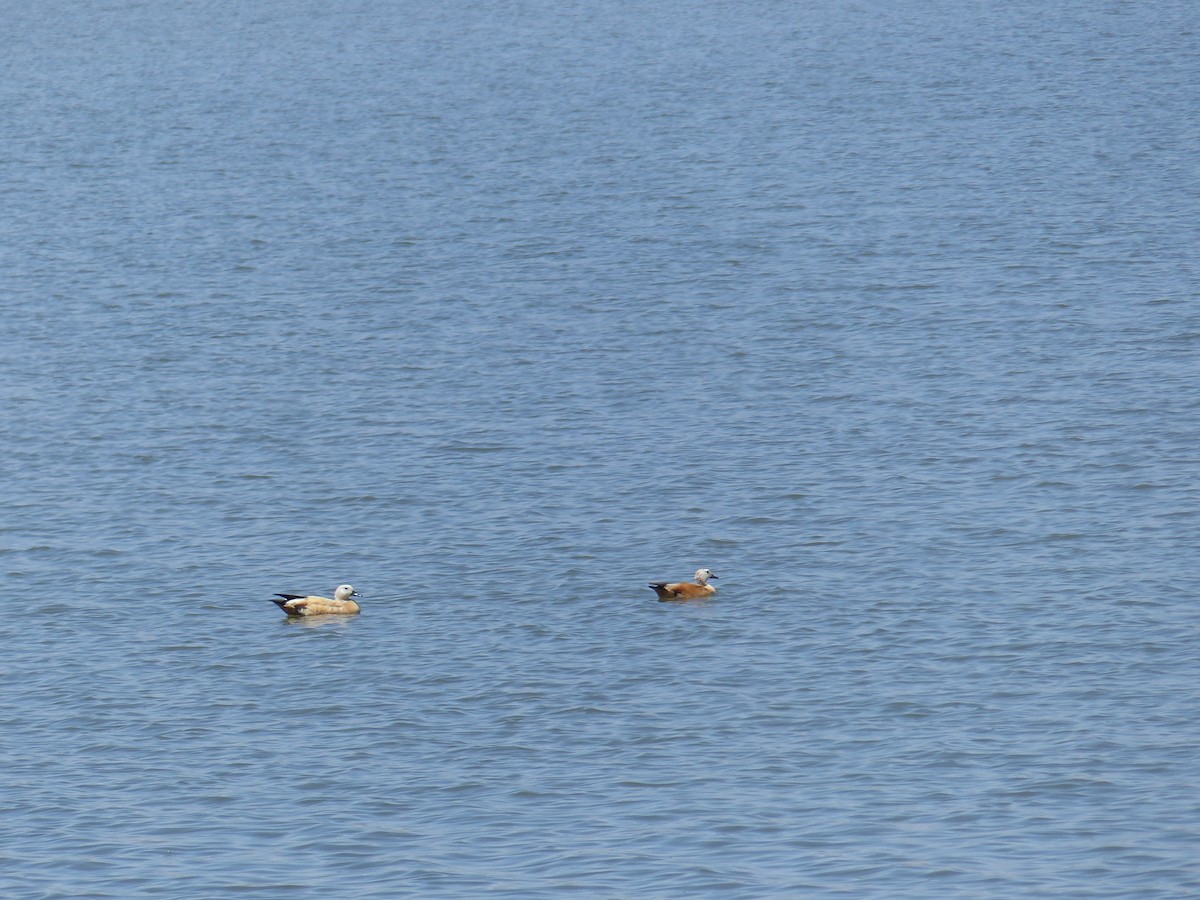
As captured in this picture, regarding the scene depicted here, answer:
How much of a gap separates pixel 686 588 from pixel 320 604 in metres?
6.37

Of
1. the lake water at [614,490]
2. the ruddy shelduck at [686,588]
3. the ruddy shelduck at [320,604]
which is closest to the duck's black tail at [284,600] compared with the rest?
the ruddy shelduck at [320,604]

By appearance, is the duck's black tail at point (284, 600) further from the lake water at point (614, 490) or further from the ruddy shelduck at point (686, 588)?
the ruddy shelduck at point (686, 588)

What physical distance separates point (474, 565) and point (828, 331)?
58.1ft

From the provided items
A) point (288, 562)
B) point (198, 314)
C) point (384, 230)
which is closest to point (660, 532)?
point (288, 562)

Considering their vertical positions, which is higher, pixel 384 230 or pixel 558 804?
pixel 384 230

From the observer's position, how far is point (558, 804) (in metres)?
25.7

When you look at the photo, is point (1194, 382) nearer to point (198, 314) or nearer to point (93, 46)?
point (198, 314)

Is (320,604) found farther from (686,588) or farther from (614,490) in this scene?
(614,490)

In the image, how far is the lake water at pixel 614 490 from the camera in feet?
82.9

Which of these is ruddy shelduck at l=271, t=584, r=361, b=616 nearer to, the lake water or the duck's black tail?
the duck's black tail

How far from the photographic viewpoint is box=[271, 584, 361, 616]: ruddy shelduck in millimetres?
33688

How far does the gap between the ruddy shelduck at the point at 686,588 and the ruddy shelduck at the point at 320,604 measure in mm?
5338

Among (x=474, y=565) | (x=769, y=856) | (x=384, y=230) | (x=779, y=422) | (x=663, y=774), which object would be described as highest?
(x=384, y=230)

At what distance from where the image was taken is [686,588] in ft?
111
